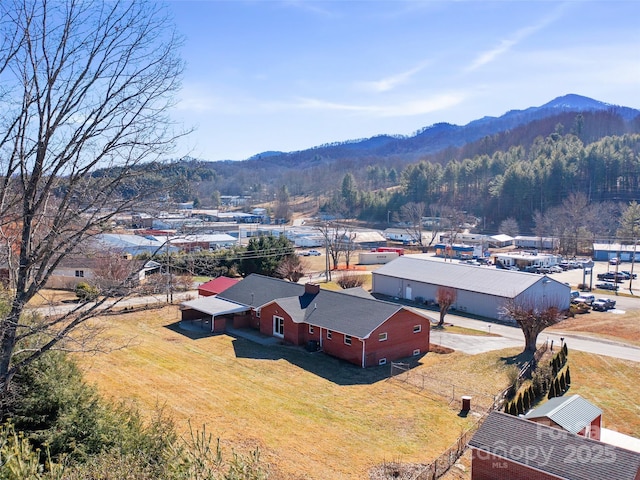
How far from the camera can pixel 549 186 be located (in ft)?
318

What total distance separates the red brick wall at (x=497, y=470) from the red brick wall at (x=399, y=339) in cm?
1068

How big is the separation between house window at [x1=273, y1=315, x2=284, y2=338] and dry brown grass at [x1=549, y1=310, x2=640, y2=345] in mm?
18062

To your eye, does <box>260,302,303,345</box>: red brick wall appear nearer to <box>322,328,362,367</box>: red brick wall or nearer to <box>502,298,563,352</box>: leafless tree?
<box>322,328,362,367</box>: red brick wall

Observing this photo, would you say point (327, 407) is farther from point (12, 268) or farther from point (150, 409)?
point (12, 268)

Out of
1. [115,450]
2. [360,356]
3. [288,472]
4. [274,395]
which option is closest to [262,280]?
[360,356]

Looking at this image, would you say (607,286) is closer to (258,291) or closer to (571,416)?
(258,291)

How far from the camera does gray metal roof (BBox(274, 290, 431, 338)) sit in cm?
2394

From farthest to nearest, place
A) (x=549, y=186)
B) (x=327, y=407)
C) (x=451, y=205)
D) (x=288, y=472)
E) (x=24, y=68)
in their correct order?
(x=451, y=205) → (x=549, y=186) → (x=327, y=407) → (x=288, y=472) → (x=24, y=68)

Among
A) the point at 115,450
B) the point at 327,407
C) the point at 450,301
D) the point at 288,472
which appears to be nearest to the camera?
the point at 115,450

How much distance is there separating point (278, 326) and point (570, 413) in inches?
660

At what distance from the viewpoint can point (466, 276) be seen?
3794cm

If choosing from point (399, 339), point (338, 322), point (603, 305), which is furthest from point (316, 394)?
point (603, 305)

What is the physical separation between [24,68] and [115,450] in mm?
6396

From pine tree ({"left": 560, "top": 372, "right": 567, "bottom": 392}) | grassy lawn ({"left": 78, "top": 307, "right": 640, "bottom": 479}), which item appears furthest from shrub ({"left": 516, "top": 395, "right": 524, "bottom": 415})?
pine tree ({"left": 560, "top": 372, "right": 567, "bottom": 392})
